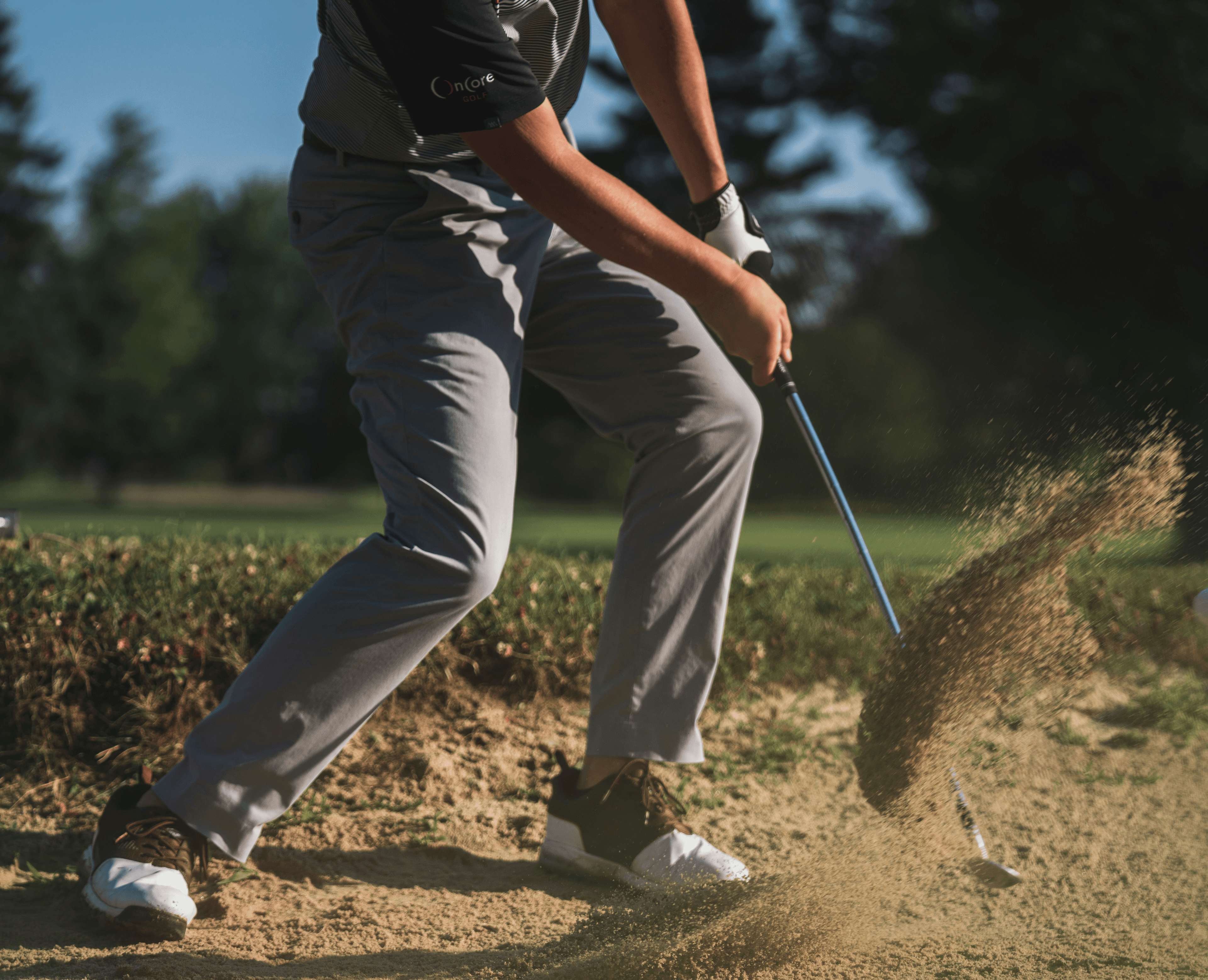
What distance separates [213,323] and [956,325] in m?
31.0

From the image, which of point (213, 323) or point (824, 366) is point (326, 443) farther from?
point (824, 366)

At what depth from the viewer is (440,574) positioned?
5.81 feet

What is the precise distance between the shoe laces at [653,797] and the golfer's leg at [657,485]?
0.06m

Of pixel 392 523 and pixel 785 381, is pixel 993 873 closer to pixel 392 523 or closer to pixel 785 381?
pixel 785 381

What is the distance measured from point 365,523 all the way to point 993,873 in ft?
45.4

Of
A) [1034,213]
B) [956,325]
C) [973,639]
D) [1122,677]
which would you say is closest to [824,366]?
[956,325]

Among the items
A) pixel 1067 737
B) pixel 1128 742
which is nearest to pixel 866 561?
pixel 1067 737

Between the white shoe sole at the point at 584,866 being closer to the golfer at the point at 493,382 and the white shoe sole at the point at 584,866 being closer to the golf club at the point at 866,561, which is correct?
the golfer at the point at 493,382

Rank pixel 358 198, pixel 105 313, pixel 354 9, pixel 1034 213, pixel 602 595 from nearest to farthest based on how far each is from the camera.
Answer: pixel 354 9, pixel 358 198, pixel 602 595, pixel 1034 213, pixel 105 313

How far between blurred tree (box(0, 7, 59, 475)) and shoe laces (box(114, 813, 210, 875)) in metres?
36.1

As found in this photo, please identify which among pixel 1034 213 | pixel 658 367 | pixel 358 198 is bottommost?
pixel 658 367

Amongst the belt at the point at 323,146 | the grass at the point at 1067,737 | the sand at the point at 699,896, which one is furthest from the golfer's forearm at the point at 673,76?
the grass at the point at 1067,737

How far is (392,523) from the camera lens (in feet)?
6.00

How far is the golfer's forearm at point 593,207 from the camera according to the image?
1678 mm
